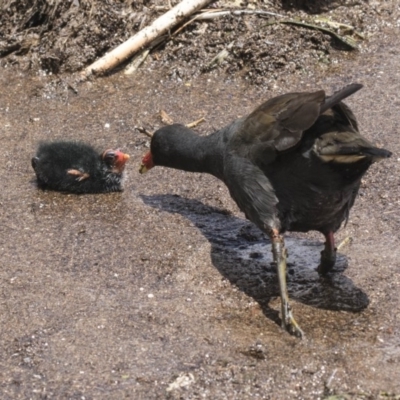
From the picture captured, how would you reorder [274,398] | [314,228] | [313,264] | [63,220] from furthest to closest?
[63,220]
[313,264]
[314,228]
[274,398]

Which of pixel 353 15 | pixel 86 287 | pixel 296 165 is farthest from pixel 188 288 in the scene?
pixel 353 15

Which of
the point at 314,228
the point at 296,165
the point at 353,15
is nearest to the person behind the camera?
the point at 296,165

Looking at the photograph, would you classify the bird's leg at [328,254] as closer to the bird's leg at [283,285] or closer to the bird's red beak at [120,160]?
the bird's leg at [283,285]

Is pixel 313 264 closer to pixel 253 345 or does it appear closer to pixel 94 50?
pixel 253 345

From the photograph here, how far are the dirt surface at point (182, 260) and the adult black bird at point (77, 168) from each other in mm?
111

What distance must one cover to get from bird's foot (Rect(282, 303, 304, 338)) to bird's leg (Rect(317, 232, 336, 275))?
759mm

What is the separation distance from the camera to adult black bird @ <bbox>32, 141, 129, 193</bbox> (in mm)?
7051

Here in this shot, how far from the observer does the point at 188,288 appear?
18.6 feet

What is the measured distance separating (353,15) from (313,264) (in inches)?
158

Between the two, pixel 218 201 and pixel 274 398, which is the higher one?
pixel 274 398

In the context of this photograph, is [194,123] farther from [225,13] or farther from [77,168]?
[225,13]

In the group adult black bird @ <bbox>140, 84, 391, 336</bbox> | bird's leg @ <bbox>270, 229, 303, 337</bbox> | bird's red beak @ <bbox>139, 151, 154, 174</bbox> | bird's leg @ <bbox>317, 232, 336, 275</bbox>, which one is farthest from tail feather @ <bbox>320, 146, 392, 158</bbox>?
bird's red beak @ <bbox>139, 151, 154, 174</bbox>

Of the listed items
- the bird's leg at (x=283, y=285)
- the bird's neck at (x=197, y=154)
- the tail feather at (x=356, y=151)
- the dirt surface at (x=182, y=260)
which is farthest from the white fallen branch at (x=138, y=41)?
the tail feather at (x=356, y=151)

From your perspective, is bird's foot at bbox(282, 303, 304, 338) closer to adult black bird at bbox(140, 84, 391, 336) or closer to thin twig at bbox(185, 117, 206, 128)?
adult black bird at bbox(140, 84, 391, 336)
